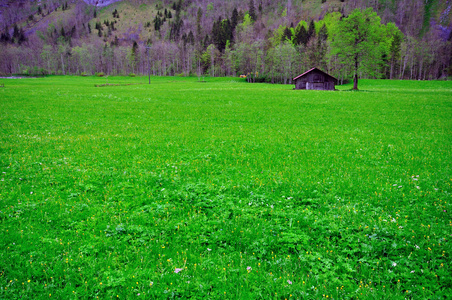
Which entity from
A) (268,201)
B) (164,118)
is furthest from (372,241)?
(164,118)

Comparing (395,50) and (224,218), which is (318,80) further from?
(395,50)

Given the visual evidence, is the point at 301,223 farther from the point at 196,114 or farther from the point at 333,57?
the point at 333,57

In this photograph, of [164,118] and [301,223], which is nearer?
[301,223]

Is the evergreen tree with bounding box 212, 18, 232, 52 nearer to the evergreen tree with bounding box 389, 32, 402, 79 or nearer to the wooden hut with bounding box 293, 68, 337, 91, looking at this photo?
the evergreen tree with bounding box 389, 32, 402, 79

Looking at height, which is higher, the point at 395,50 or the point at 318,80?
the point at 395,50

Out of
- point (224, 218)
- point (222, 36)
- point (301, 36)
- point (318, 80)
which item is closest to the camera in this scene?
point (224, 218)

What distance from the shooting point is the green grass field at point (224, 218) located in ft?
17.3

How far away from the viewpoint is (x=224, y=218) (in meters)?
7.63

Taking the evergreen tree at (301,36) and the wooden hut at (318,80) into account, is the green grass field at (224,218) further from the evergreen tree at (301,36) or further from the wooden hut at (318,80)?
the evergreen tree at (301,36)

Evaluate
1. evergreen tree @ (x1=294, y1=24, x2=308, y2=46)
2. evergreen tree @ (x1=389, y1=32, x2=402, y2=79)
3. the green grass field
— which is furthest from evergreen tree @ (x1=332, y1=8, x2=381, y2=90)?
evergreen tree @ (x1=294, y1=24, x2=308, y2=46)

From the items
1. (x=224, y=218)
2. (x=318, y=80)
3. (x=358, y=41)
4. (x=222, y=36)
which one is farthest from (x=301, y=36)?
(x=224, y=218)

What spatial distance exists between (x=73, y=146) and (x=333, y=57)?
118474mm

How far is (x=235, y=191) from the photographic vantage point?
948 centimetres

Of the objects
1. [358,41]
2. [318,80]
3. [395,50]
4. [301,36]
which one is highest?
[301,36]
